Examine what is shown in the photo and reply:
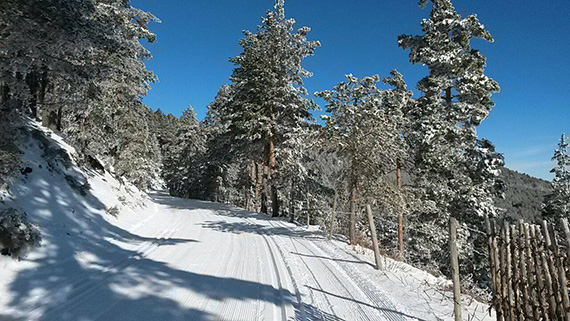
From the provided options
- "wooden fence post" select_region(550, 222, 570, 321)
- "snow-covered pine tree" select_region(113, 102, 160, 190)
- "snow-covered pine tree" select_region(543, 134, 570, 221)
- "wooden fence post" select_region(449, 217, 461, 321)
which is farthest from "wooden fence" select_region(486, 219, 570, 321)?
"snow-covered pine tree" select_region(543, 134, 570, 221)

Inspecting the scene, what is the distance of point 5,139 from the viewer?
6.36 meters

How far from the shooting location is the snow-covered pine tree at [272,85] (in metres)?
16.5

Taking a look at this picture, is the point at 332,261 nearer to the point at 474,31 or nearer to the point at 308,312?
the point at 308,312

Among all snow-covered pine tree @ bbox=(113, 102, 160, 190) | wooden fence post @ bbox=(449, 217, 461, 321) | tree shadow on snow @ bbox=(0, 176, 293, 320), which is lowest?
tree shadow on snow @ bbox=(0, 176, 293, 320)

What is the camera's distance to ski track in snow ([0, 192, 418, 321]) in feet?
12.3

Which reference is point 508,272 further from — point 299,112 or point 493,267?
point 299,112

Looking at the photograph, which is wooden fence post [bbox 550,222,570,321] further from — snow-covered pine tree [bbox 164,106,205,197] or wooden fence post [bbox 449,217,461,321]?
snow-covered pine tree [bbox 164,106,205,197]

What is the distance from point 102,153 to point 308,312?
18.6 meters

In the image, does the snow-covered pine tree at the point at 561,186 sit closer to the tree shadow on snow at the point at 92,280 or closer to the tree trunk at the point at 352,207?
the tree trunk at the point at 352,207

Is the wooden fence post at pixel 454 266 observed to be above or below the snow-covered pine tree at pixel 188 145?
below

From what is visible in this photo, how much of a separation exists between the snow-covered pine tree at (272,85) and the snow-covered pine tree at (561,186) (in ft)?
76.3

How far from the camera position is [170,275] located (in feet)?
16.9

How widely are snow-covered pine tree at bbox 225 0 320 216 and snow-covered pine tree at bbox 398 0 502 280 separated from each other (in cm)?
679

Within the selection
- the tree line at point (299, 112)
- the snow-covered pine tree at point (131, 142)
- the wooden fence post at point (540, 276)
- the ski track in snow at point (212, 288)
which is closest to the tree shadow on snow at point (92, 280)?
the ski track in snow at point (212, 288)
